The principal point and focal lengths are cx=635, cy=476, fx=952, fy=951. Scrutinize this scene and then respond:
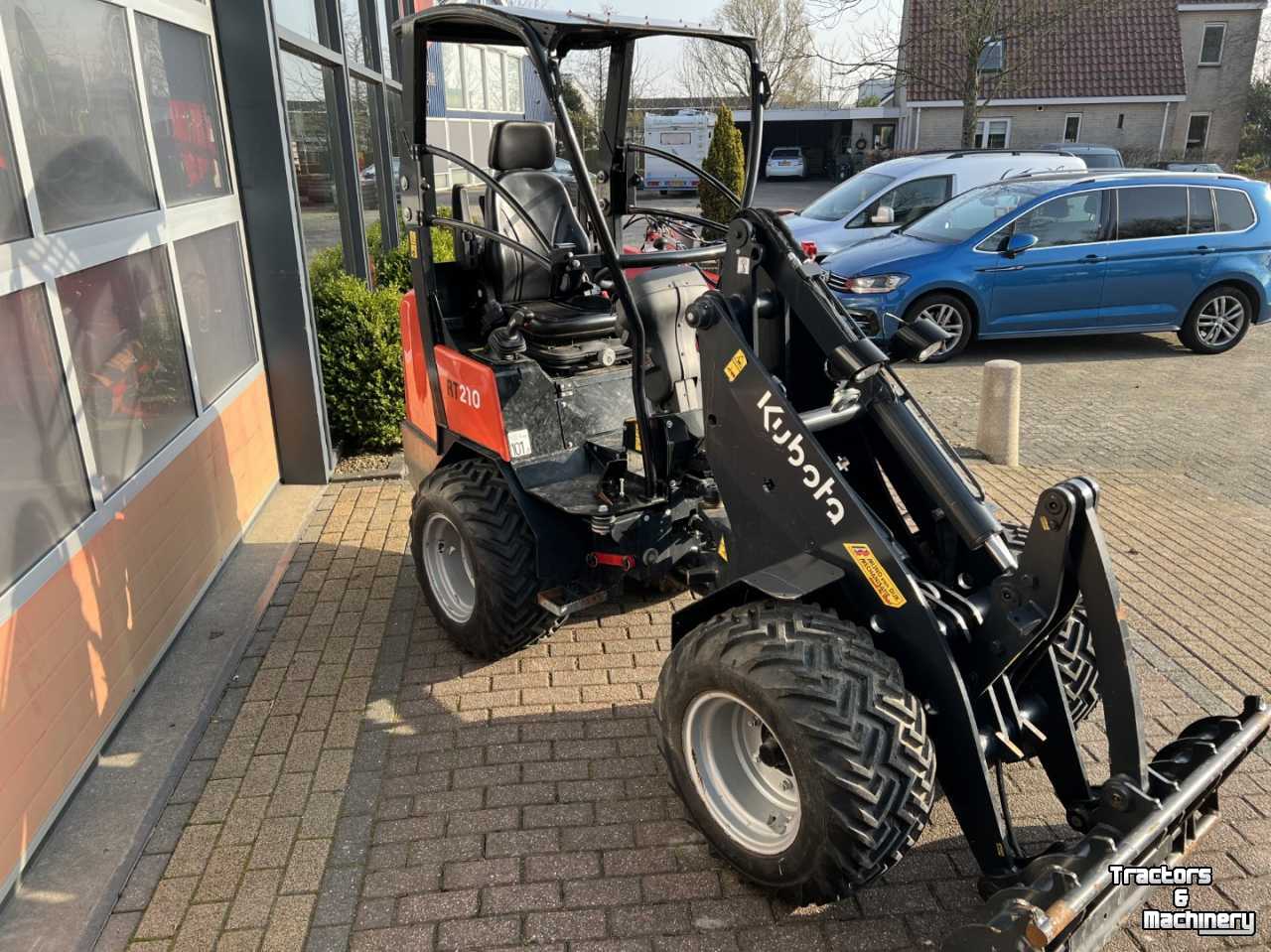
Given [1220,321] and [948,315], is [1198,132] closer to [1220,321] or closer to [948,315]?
[1220,321]

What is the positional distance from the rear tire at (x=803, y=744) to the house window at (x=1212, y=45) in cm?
4058

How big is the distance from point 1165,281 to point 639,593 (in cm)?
813

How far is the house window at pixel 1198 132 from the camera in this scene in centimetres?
3500

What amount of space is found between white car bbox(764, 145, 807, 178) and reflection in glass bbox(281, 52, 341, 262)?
1312 inches

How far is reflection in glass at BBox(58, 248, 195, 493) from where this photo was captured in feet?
13.1

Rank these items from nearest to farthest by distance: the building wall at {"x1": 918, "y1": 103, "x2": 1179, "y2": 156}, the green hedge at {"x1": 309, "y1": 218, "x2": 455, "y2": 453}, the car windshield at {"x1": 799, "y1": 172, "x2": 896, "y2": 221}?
the green hedge at {"x1": 309, "y1": 218, "x2": 455, "y2": 453} → the car windshield at {"x1": 799, "y1": 172, "x2": 896, "y2": 221} → the building wall at {"x1": 918, "y1": 103, "x2": 1179, "y2": 156}

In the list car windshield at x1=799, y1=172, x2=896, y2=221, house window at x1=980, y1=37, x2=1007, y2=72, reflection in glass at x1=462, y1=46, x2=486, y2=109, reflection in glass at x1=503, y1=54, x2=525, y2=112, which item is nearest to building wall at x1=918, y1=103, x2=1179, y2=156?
house window at x1=980, y1=37, x2=1007, y2=72

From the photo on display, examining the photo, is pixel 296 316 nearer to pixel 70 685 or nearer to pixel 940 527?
pixel 70 685

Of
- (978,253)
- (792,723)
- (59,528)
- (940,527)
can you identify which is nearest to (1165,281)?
(978,253)

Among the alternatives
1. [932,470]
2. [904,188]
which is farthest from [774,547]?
[904,188]

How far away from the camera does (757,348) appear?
317 centimetres

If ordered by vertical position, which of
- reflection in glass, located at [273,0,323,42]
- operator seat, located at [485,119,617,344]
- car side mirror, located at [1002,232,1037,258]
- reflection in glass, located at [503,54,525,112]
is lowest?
car side mirror, located at [1002,232,1037,258]

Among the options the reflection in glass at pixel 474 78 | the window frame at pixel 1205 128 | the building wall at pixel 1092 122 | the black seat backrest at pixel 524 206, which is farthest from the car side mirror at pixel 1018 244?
the window frame at pixel 1205 128

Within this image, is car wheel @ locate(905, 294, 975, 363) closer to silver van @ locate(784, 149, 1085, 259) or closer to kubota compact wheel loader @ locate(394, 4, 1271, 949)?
silver van @ locate(784, 149, 1085, 259)
